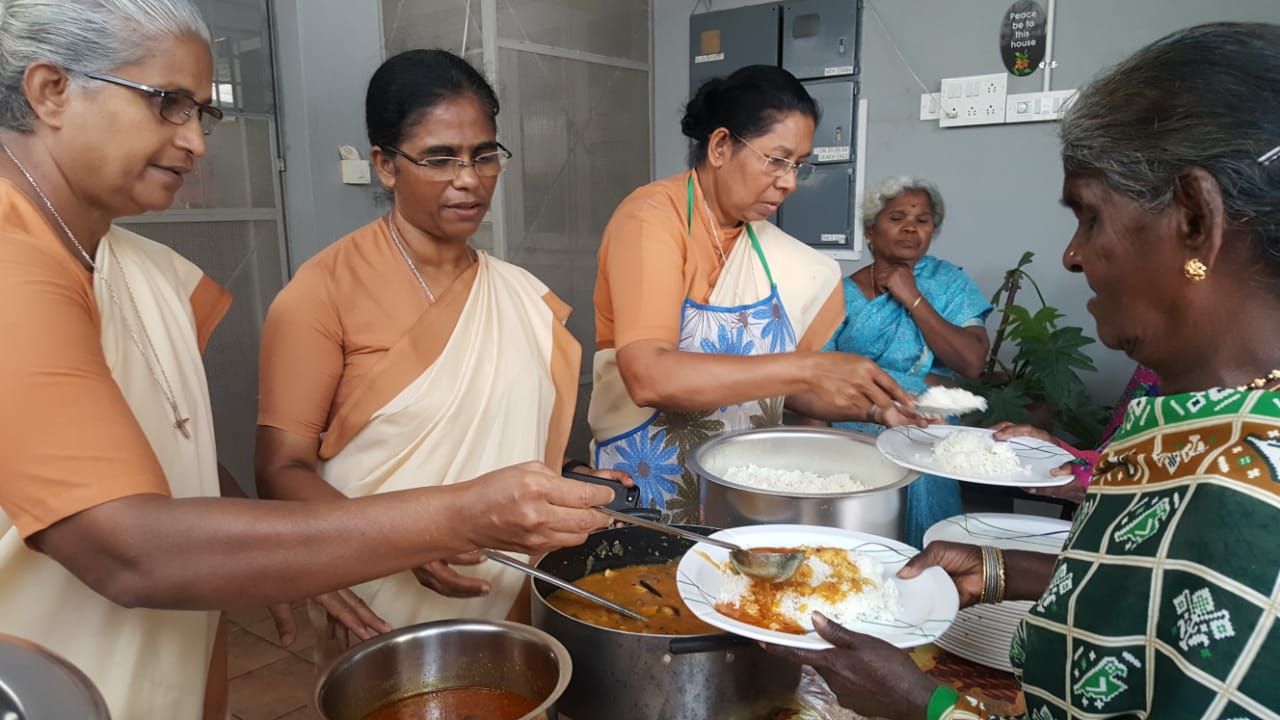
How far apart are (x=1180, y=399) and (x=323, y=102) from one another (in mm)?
4295

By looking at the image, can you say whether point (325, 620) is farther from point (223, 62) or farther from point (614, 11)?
point (614, 11)

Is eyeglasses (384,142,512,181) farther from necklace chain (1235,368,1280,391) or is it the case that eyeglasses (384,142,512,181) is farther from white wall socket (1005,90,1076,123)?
white wall socket (1005,90,1076,123)

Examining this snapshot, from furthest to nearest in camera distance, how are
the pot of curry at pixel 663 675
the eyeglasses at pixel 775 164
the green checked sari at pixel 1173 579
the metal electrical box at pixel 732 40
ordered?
the metal electrical box at pixel 732 40 < the eyeglasses at pixel 775 164 < the pot of curry at pixel 663 675 < the green checked sari at pixel 1173 579

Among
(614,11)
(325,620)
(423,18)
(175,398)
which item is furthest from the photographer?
(614,11)

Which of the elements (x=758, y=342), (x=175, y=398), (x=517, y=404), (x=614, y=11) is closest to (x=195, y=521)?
(x=175, y=398)

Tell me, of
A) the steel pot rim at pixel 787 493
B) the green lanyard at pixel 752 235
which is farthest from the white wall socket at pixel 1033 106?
the steel pot rim at pixel 787 493

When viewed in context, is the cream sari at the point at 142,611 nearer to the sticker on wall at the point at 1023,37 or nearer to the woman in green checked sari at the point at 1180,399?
the woman in green checked sari at the point at 1180,399

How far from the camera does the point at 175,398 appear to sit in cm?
125

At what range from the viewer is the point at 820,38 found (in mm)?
4121

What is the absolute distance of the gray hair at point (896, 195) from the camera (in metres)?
3.42

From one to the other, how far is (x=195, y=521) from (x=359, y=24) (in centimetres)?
391

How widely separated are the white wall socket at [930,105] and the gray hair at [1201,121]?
3.13m

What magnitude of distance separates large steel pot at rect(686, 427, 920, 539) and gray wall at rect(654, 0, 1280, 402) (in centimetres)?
Answer: 242

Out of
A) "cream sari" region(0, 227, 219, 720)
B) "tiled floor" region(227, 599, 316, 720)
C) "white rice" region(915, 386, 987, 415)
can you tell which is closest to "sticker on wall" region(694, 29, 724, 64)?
"white rice" region(915, 386, 987, 415)
